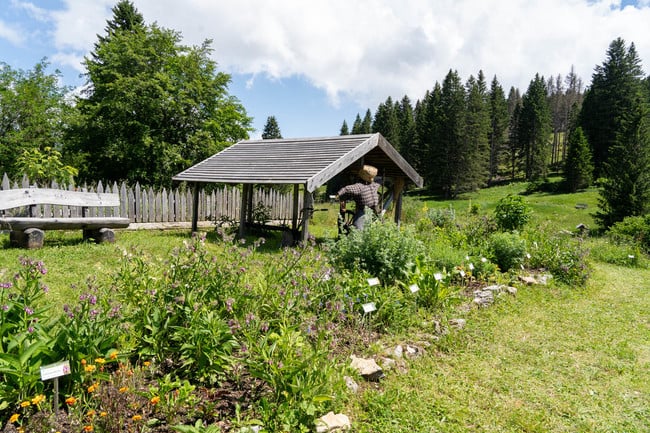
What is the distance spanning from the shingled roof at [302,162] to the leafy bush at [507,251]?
145 inches

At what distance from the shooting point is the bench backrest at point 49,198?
26.7 feet

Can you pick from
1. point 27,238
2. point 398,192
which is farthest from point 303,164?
point 27,238

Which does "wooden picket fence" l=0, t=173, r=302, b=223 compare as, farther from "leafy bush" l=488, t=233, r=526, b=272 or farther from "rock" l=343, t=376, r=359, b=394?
"rock" l=343, t=376, r=359, b=394

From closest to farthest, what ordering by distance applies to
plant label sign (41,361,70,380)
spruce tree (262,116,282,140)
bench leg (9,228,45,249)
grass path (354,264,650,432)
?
plant label sign (41,361,70,380) < grass path (354,264,650,432) < bench leg (9,228,45,249) < spruce tree (262,116,282,140)

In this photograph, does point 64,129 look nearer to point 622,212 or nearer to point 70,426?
point 70,426

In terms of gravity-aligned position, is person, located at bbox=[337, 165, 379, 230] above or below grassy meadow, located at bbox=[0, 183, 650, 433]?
above

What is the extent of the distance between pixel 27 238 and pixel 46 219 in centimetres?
49

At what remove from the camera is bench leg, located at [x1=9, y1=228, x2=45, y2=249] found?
759 cm

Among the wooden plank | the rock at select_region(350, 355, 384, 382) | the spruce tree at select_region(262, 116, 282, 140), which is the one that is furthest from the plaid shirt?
the spruce tree at select_region(262, 116, 282, 140)

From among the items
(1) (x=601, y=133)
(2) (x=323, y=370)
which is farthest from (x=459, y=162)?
(2) (x=323, y=370)

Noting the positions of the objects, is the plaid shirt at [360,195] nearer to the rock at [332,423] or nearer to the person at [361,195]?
the person at [361,195]

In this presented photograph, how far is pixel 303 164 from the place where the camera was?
930cm

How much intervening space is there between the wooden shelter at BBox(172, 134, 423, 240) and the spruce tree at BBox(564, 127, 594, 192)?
31.3 m

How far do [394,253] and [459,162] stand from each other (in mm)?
37148
